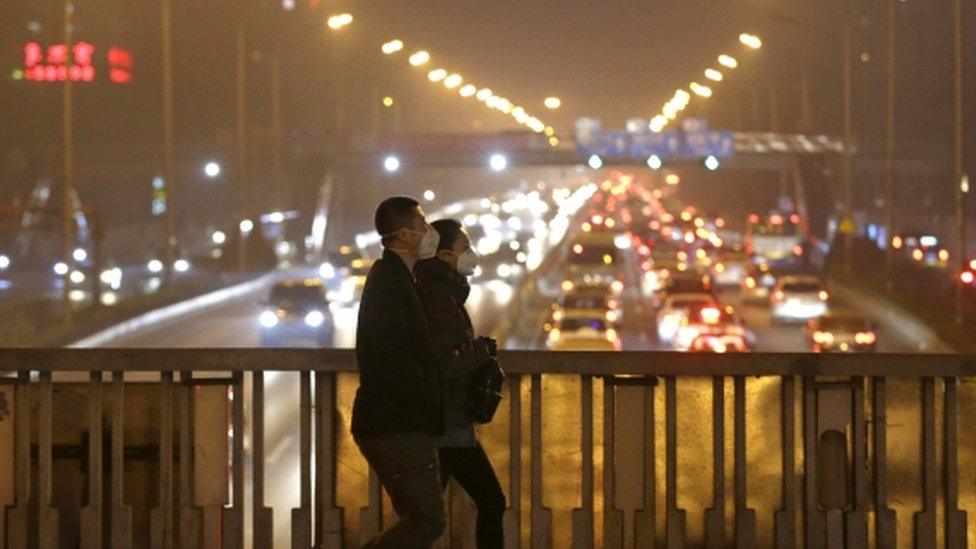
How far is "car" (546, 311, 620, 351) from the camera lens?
4175 centimetres

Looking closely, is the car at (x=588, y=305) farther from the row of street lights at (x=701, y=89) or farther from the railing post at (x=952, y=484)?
the railing post at (x=952, y=484)

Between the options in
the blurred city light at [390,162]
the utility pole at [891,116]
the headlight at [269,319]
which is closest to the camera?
the headlight at [269,319]

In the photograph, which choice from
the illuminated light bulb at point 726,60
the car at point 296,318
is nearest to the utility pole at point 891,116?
the illuminated light bulb at point 726,60

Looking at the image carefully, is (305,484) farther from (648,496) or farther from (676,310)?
(676,310)

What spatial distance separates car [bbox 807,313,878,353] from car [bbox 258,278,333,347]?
11.2 metres

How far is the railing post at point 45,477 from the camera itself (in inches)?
389

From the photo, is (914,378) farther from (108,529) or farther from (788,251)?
(788,251)

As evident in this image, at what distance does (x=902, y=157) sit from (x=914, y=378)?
104 m

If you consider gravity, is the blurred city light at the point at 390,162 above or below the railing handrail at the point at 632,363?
above

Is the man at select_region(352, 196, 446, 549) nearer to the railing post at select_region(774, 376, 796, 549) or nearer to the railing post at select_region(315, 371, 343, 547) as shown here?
the railing post at select_region(315, 371, 343, 547)

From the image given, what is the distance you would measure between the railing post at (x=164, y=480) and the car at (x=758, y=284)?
59.9m

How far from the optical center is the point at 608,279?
6906 centimetres

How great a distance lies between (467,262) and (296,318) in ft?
127

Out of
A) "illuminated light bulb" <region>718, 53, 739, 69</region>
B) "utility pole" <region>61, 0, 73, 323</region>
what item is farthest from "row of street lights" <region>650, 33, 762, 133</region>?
"utility pole" <region>61, 0, 73, 323</region>
